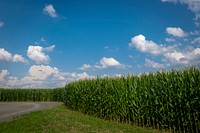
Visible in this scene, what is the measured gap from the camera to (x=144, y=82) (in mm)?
20125

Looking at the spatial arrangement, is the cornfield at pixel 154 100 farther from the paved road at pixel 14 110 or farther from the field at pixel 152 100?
the paved road at pixel 14 110

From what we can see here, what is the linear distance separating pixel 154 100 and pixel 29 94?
5830cm

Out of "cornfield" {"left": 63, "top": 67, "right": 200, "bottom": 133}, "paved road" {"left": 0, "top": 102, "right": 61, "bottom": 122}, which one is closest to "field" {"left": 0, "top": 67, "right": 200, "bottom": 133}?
"cornfield" {"left": 63, "top": 67, "right": 200, "bottom": 133}

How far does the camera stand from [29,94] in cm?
7225

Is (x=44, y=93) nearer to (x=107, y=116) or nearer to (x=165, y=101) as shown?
(x=107, y=116)

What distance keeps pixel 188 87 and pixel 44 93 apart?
6063cm

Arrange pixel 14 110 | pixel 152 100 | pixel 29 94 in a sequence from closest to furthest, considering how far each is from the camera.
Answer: pixel 152 100, pixel 14 110, pixel 29 94

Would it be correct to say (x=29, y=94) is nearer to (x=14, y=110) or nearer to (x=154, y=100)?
(x=14, y=110)

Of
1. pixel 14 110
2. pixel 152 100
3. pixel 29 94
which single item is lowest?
pixel 14 110

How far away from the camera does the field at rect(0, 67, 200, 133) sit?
646 inches

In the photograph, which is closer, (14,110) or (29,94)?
(14,110)

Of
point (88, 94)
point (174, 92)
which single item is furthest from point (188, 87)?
point (88, 94)

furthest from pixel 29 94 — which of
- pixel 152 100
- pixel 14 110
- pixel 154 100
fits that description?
pixel 154 100

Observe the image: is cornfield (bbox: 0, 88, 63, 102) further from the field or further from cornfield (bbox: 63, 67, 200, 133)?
cornfield (bbox: 63, 67, 200, 133)
